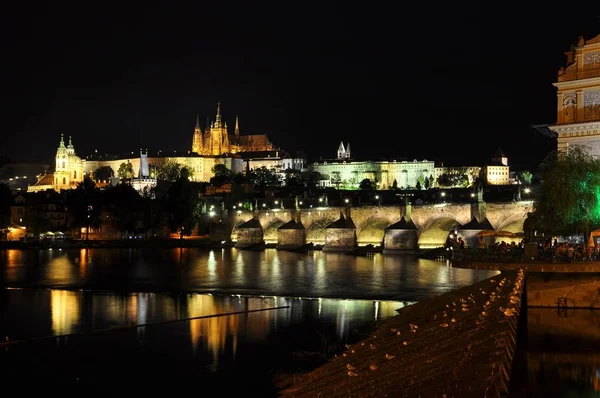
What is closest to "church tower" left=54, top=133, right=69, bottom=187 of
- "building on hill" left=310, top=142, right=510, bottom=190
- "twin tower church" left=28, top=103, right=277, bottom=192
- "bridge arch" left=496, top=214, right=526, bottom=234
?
"twin tower church" left=28, top=103, right=277, bottom=192

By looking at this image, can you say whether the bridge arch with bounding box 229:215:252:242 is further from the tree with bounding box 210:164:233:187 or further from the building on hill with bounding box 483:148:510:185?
the building on hill with bounding box 483:148:510:185

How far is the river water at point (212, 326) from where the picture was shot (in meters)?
17.6

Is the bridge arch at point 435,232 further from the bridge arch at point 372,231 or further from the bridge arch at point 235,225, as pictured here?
the bridge arch at point 235,225

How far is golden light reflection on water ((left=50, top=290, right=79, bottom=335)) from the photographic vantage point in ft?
80.3

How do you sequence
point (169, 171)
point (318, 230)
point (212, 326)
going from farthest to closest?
point (169, 171)
point (318, 230)
point (212, 326)

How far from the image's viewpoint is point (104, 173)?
184 metres

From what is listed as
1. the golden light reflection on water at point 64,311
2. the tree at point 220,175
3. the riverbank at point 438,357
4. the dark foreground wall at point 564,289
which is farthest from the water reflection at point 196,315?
the tree at point 220,175

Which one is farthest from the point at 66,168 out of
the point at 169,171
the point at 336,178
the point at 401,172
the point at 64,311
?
the point at 64,311

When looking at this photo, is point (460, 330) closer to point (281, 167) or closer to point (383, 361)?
point (383, 361)

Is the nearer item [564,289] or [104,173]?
[564,289]

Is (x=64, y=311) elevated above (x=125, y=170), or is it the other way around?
(x=125, y=170)

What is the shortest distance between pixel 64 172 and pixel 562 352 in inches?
6264

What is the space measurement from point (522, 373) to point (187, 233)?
82.4 meters

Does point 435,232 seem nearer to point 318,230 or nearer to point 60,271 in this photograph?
point 318,230
